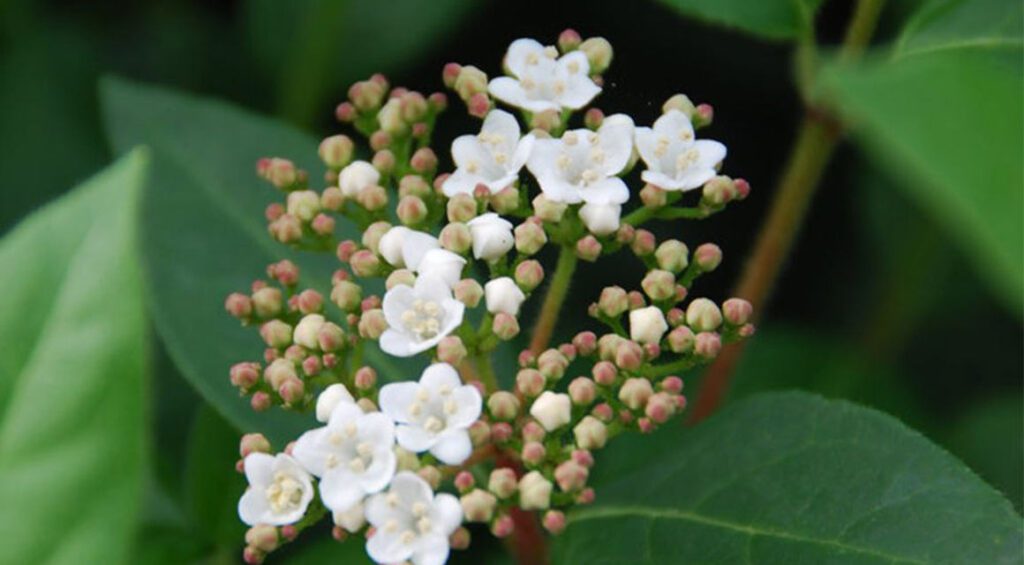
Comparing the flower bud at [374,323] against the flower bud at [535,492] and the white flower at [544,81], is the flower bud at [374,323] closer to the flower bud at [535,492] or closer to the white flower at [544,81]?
the flower bud at [535,492]

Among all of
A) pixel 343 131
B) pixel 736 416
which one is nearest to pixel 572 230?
pixel 736 416

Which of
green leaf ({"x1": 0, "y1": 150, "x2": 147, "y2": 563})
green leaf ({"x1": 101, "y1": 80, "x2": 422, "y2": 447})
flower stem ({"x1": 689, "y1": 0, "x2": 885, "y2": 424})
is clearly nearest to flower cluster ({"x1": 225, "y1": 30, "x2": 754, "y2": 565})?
green leaf ({"x1": 101, "y1": 80, "x2": 422, "y2": 447})

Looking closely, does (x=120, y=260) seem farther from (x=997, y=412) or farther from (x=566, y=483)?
(x=997, y=412)

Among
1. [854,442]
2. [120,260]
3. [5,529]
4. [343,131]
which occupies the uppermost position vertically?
[120,260]

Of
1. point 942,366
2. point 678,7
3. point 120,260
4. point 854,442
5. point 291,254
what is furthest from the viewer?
point 942,366

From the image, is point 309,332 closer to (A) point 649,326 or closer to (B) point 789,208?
(A) point 649,326
